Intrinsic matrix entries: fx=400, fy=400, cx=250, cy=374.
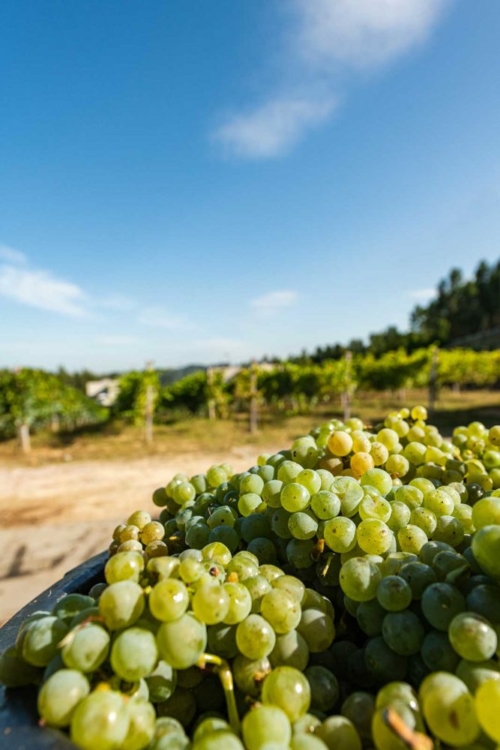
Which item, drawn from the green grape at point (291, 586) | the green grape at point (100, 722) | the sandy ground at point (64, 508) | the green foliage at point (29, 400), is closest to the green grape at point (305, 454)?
the green grape at point (291, 586)

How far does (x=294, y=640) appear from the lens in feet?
2.40

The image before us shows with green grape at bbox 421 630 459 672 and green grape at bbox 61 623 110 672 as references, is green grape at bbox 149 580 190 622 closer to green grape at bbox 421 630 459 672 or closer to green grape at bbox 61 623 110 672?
green grape at bbox 61 623 110 672

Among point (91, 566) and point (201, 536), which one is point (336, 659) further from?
point (91, 566)

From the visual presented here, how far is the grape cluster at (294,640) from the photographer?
573mm

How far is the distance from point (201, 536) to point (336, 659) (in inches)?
16.1

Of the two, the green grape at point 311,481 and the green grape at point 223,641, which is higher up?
the green grape at point 311,481

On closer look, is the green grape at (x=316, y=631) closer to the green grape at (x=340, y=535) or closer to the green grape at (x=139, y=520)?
the green grape at (x=340, y=535)

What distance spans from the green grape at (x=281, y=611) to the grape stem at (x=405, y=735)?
0.23 meters

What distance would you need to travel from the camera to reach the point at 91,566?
1.25 meters

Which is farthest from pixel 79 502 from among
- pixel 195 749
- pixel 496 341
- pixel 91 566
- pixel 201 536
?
pixel 496 341

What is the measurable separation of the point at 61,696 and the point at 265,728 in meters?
0.30

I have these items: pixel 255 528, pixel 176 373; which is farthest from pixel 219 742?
pixel 176 373

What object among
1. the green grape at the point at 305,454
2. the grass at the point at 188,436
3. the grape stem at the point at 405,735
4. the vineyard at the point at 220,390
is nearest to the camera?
the grape stem at the point at 405,735

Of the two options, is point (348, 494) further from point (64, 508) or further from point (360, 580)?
point (64, 508)
